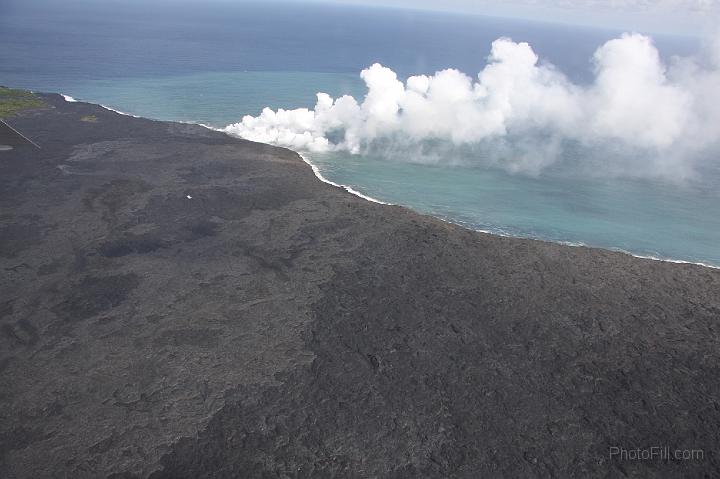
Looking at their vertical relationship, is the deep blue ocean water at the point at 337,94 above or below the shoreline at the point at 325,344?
above

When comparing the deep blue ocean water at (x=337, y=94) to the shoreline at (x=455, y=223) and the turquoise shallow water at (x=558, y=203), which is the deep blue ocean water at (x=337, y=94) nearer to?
the turquoise shallow water at (x=558, y=203)

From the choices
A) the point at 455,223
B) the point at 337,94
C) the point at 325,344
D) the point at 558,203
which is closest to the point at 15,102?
the point at 337,94

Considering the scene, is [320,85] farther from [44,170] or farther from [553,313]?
[553,313]

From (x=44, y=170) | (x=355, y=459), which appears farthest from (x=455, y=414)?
(x=44, y=170)

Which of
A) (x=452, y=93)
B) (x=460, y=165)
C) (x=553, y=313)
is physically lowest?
(x=553, y=313)

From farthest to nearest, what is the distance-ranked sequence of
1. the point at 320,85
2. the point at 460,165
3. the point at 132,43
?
the point at 132,43 < the point at 320,85 < the point at 460,165

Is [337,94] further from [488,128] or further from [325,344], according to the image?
[325,344]

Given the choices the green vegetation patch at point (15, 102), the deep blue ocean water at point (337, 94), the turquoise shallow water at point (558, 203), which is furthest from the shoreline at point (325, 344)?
the green vegetation patch at point (15, 102)
